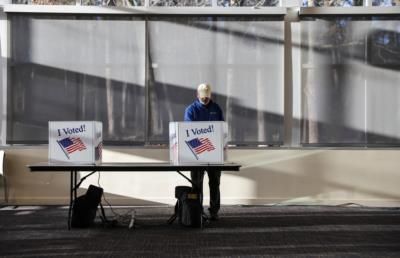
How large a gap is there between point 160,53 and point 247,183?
6.52 ft

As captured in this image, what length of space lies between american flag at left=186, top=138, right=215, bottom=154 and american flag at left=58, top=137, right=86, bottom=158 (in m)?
1.00

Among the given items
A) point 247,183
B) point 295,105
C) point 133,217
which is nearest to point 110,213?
point 133,217

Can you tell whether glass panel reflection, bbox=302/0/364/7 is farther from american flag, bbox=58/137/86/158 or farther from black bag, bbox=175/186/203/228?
american flag, bbox=58/137/86/158

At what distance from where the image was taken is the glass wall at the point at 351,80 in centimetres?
848

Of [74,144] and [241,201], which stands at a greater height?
[74,144]

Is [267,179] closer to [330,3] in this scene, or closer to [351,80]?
[351,80]

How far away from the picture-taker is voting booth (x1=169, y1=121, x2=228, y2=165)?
6.11 m

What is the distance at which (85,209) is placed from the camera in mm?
6488

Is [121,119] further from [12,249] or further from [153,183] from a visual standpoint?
[12,249]

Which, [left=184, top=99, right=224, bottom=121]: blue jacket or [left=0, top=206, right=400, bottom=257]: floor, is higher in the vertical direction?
[left=184, top=99, right=224, bottom=121]: blue jacket

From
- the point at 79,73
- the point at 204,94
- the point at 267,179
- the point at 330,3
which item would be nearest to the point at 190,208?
the point at 204,94

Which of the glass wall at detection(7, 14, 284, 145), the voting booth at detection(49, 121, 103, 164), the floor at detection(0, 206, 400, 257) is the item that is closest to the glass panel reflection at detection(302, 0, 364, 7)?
the glass wall at detection(7, 14, 284, 145)

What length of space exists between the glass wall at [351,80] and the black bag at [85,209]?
122 inches

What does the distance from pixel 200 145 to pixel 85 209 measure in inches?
52.6
